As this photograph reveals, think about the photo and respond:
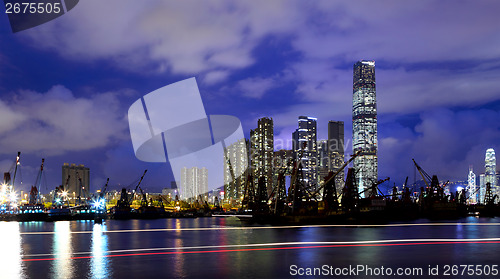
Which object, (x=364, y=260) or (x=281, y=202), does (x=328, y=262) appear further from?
(x=281, y=202)

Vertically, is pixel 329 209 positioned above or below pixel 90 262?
below

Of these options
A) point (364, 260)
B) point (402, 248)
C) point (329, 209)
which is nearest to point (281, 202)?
point (329, 209)

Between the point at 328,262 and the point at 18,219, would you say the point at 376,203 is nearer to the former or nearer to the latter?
the point at 328,262

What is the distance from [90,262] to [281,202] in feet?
440

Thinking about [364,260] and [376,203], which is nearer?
[364,260]

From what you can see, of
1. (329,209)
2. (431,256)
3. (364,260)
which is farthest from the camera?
(329,209)

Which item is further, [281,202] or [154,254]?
→ [281,202]

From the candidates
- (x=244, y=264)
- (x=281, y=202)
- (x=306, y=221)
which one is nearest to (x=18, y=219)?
(x=281, y=202)

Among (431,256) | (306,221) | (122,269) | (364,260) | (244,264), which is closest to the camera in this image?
(122,269)

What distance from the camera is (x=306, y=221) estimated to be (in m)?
138

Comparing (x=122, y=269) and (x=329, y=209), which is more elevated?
(x=122, y=269)

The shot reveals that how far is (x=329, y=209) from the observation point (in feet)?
531

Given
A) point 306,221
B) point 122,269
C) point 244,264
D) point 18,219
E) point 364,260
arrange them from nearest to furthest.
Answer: point 122,269 → point 244,264 → point 364,260 → point 306,221 → point 18,219

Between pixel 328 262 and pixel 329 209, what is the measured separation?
126559 millimetres
